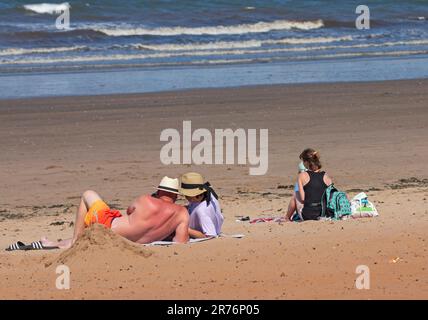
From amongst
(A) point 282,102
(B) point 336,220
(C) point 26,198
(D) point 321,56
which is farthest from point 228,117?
(D) point 321,56

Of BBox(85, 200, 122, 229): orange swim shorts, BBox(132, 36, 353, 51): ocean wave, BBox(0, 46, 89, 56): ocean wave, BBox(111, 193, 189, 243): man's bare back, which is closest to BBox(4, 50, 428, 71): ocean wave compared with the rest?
BBox(0, 46, 89, 56): ocean wave

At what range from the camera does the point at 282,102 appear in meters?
19.3

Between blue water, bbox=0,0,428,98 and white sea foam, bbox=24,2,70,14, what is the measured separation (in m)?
0.08

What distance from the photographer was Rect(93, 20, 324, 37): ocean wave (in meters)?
37.8

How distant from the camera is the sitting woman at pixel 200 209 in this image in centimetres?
969

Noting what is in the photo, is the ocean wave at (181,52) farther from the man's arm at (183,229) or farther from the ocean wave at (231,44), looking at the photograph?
the man's arm at (183,229)

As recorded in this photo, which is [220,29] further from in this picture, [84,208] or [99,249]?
[99,249]

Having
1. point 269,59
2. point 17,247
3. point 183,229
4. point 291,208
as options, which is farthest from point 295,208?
point 269,59

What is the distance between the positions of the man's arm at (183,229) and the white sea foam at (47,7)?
111ft

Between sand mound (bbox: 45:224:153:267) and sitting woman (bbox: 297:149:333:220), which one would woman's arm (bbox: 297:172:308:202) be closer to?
sitting woman (bbox: 297:149:333:220)

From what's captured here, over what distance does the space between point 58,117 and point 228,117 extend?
2.89 m

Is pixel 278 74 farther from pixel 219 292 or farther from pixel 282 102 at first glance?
pixel 219 292

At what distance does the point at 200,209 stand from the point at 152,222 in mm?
577

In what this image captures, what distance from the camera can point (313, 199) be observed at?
1034cm
